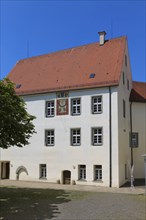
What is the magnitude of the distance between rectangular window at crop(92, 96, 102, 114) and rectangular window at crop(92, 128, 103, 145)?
1.54m

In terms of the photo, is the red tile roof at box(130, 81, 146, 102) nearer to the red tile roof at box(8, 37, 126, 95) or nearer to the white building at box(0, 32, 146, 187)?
the white building at box(0, 32, 146, 187)

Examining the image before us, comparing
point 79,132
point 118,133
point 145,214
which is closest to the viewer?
point 145,214

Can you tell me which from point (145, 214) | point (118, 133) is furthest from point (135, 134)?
point (145, 214)

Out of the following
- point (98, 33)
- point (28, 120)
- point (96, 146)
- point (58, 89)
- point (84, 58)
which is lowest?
point (96, 146)

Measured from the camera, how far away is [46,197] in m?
18.9

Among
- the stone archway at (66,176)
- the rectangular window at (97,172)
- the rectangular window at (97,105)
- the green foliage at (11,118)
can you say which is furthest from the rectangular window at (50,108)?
the green foliage at (11,118)

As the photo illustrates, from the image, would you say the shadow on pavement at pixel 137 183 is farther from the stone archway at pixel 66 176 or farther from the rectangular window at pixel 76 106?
the rectangular window at pixel 76 106

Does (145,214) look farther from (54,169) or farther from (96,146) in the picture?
(54,169)

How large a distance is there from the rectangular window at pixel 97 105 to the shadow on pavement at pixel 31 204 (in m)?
8.02

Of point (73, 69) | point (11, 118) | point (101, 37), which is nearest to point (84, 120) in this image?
point (73, 69)

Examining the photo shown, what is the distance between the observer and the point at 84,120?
87.4 ft

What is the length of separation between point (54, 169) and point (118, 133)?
6.82 m

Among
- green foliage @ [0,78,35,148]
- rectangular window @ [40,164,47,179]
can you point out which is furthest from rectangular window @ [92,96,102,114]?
green foliage @ [0,78,35,148]

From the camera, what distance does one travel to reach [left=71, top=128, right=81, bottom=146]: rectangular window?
1056 inches
